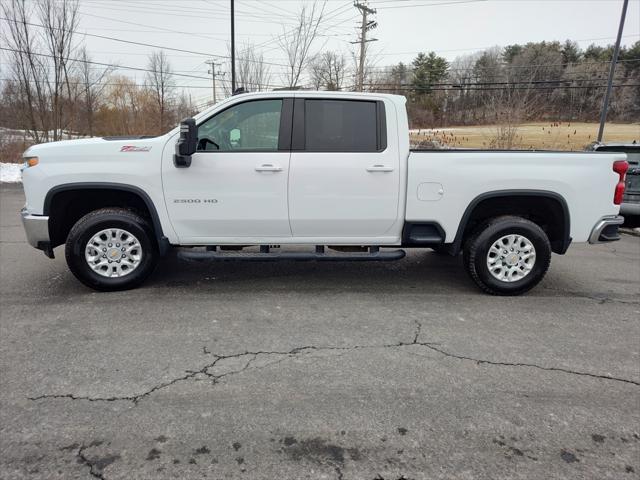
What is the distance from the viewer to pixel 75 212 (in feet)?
15.9

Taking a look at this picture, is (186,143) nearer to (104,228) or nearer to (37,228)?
(104,228)

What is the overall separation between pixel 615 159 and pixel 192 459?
476cm

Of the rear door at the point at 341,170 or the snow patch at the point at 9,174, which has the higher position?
the rear door at the point at 341,170

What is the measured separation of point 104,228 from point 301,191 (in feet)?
6.67

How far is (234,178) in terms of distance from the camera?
14.6ft

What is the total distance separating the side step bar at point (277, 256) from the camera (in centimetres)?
461

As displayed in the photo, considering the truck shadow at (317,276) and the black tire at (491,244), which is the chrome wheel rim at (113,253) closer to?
the truck shadow at (317,276)

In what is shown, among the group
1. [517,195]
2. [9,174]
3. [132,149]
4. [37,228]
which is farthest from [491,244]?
[9,174]

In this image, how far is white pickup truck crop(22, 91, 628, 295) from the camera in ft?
14.5

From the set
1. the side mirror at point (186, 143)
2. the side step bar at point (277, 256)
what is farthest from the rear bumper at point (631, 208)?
the side mirror at point (186, 143)

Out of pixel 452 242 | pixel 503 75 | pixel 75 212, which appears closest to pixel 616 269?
pixel 452 242

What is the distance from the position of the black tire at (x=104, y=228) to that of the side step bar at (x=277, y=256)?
36 cm

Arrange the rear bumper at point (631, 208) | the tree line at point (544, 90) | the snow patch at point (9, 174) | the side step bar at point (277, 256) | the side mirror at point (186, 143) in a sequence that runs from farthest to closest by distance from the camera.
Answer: the tree line at point (544, 90) < the snow patch at point (9, 174) < the rear bumper at point (631, 208) < the side step bar at point (277, 256) < the side mirror at point (186, 143)

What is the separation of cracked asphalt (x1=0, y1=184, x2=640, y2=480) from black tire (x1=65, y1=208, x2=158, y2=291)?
0.15m
